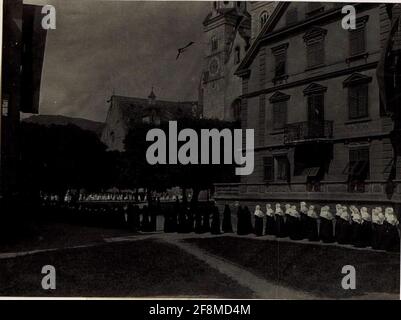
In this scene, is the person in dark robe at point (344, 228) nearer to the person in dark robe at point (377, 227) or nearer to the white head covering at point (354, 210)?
the white head covering at point (354, 210)

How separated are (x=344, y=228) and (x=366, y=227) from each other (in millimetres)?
230

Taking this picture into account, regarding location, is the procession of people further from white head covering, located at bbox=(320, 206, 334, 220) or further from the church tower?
the church tower

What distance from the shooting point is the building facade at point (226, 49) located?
5867mm

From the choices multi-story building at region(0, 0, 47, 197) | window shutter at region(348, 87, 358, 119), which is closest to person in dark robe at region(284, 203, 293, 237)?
window shutter at region(348, 87, 358, 119)

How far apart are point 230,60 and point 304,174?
1.53 meters

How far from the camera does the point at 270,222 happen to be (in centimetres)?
601

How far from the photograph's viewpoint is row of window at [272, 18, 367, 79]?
5.79m

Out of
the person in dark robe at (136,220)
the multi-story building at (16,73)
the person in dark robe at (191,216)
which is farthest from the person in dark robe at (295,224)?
the multi-story building at (16,73)

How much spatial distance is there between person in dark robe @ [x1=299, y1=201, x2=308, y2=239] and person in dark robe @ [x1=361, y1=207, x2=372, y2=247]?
60 centimetres

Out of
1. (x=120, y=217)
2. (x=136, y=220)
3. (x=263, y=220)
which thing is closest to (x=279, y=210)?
(x=263, y=220)

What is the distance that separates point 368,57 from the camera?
576cm
